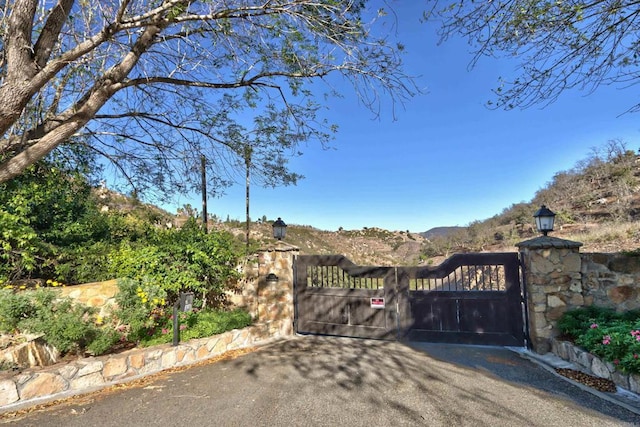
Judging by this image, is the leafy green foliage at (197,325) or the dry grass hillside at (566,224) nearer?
the leafy green foliage at (197,325)

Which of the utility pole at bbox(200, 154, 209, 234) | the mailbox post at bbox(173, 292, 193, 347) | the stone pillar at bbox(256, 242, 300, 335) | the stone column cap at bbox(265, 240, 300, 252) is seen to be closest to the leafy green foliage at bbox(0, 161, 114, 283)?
the utility pole at bbox(200, 154, 209, 234)

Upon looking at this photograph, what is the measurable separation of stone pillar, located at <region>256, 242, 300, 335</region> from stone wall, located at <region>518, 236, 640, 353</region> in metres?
4.20

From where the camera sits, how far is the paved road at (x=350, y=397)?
2.79m

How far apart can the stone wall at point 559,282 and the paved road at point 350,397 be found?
690 mm

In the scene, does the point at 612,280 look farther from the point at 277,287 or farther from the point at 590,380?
the point at 277,287

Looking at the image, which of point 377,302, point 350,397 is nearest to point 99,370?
point 350,397

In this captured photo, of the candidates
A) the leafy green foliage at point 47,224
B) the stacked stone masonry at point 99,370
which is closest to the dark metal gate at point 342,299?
the stacked stone masonry at point 99,370

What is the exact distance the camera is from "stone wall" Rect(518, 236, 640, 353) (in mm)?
4480

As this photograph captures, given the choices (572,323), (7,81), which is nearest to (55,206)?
(7,81)

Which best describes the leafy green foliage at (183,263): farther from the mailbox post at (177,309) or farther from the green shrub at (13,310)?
the green shrub at (13,310)

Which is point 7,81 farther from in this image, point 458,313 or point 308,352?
point 458,313

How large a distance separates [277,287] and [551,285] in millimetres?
4690

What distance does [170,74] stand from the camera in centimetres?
469

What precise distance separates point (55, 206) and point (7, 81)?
3.44m
